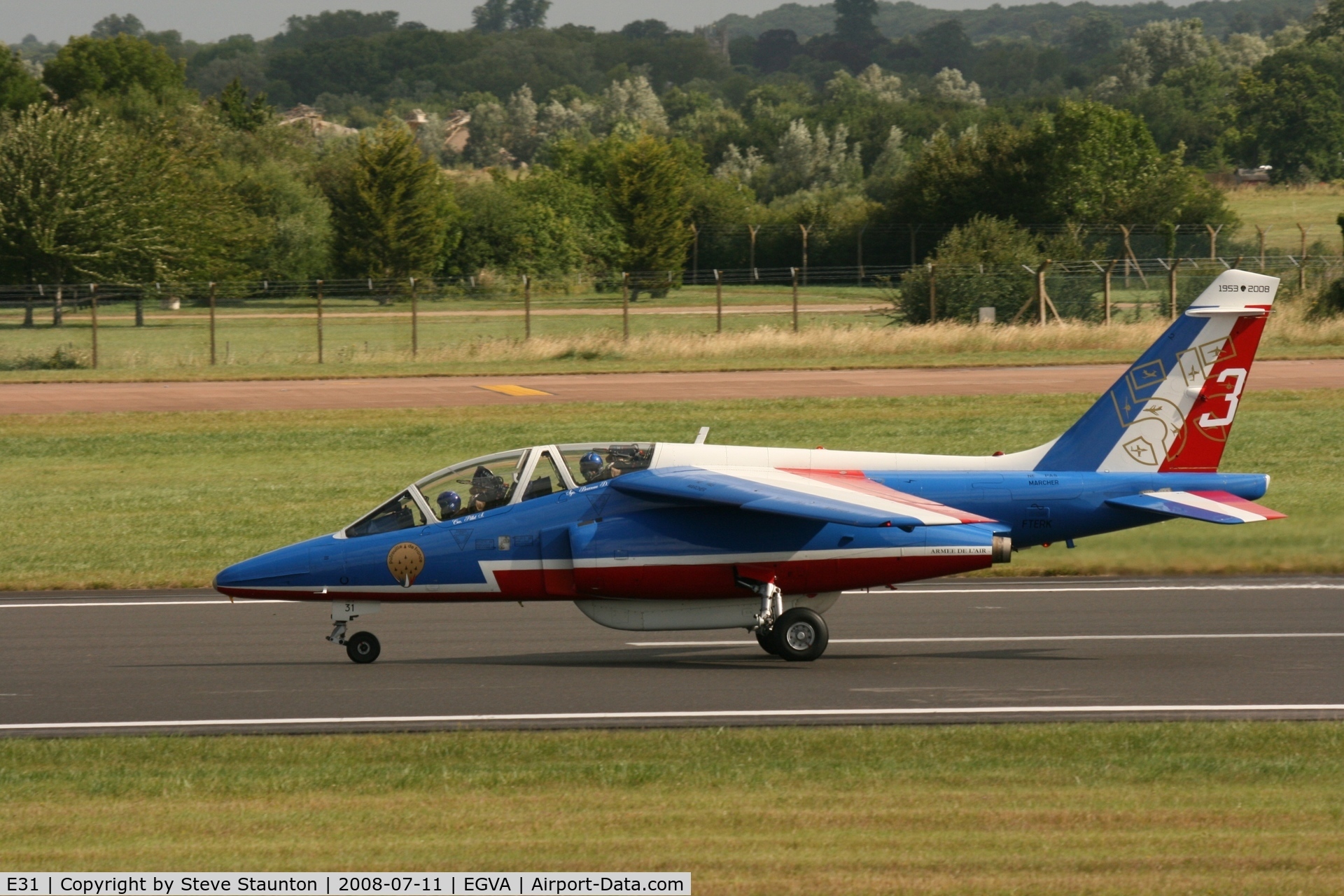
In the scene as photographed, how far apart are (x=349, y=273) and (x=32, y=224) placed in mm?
28783

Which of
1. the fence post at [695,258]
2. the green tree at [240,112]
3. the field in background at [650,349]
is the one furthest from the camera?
the green tree at [240,112]

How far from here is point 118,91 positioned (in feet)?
388

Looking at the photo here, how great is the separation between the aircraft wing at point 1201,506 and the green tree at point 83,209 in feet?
164

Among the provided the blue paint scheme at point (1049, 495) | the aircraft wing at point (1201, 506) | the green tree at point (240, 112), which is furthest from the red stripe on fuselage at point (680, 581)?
the green tree at point (240, 112)

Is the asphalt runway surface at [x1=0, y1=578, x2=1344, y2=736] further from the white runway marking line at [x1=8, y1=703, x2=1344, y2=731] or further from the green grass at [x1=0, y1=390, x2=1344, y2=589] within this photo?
the green grass at [x1=0, y1=390, x2=1344, y2=589]

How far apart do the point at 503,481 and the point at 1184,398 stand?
6754 mm

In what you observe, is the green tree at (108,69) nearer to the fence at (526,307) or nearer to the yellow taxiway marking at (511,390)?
the fence at (526,307)

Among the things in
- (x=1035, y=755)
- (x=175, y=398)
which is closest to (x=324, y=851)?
(x=1035, y=755)

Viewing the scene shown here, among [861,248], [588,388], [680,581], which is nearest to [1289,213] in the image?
[861,248]

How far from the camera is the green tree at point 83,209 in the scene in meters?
56.9

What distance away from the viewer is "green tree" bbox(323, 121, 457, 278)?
8319 centimetres

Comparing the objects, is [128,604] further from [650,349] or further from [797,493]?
[650,349]

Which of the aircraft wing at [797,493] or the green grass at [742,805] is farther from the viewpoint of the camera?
the aircraft wing at [797,493]

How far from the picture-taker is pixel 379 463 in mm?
28578
